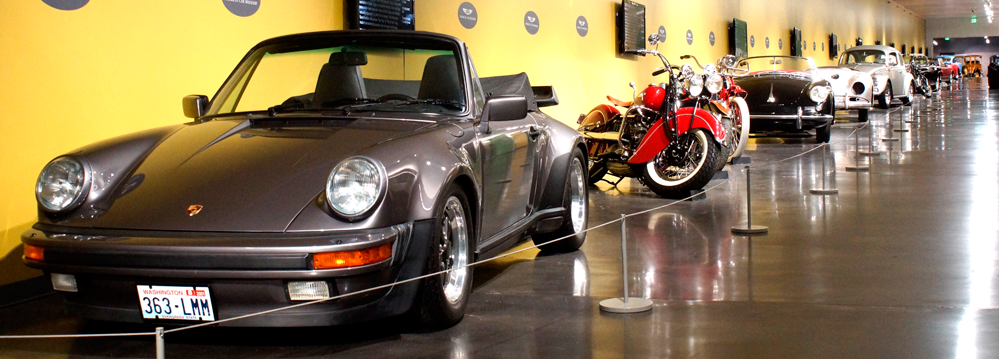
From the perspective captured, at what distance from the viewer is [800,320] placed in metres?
3.50

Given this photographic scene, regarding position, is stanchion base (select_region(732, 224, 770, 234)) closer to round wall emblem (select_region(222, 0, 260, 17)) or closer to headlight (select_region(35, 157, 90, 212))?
round wall emblem (select_region(222, 0, 260, 17))

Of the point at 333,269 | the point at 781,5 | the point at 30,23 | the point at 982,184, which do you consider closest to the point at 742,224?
the point at 982,184

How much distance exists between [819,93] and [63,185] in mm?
10969

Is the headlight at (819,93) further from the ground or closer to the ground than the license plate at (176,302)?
further from the ground

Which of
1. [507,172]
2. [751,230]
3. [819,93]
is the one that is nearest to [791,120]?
[819,93]

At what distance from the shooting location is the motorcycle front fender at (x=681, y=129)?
7.30 meters

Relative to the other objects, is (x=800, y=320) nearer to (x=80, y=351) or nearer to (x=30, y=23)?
(x=80, y=351)

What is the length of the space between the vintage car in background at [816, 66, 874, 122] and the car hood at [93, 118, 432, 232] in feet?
47.0

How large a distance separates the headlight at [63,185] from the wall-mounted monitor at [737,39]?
701 inches

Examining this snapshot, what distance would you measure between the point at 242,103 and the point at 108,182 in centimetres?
87

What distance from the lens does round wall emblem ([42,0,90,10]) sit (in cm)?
464

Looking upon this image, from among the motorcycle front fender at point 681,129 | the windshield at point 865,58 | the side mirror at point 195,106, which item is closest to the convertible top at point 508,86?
the motorcycle front fender at point 681,129

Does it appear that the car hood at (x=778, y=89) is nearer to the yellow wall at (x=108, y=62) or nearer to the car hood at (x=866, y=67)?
the yellow wall at (x=108, y=62)

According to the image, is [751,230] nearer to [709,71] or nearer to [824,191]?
[824,191]
